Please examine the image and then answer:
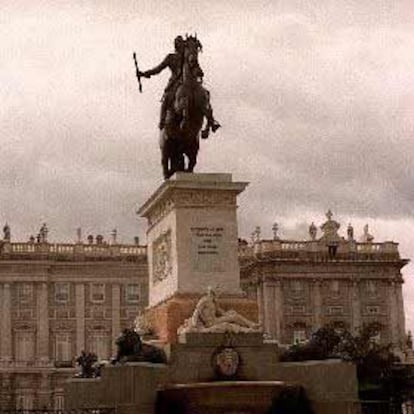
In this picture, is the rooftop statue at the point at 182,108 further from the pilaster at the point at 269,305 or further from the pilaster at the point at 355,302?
the pilaster at the point at 355,302

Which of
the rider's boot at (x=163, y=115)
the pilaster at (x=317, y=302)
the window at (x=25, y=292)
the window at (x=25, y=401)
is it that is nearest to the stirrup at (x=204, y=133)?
the rider's boot at (x=163, y=115)

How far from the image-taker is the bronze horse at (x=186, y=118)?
18.1 metres

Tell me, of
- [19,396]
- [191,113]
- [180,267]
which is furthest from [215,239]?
[19,396]

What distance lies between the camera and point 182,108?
59.3 feet

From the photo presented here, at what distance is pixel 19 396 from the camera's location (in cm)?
9200

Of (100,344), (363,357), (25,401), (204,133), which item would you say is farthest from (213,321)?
(100,344)

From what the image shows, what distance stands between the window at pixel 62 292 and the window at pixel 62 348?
2.92 m

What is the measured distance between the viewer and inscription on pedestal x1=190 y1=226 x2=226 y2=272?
56.4 feet

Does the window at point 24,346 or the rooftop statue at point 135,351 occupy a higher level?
the window at point 24,346

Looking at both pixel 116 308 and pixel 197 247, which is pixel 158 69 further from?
pixel 116 308

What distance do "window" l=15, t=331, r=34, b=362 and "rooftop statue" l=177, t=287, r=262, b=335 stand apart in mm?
78586

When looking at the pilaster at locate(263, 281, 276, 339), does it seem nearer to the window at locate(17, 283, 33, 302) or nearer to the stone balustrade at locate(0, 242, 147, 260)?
the stone balustrade at locate(0, 242, 147, 260)

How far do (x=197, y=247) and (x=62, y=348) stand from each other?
7940cm

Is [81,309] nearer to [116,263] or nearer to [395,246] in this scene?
[116,263]
